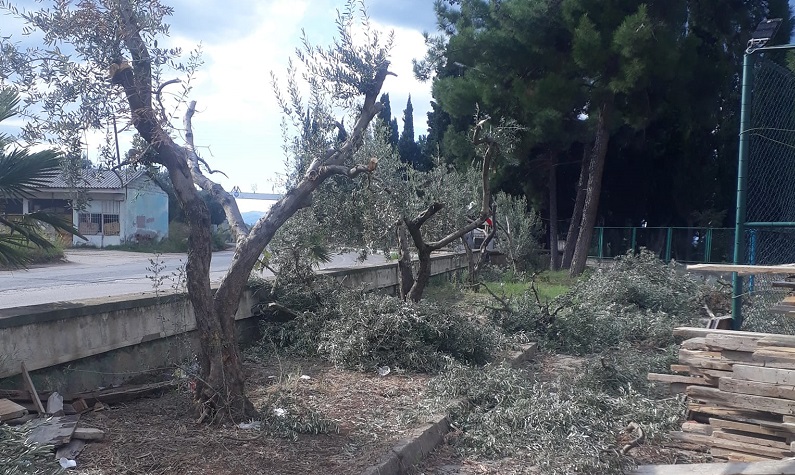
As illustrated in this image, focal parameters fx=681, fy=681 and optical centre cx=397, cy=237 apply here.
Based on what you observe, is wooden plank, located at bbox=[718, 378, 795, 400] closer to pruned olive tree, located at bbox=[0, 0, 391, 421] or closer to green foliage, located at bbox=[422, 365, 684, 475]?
green foliage, located at bbox=[422, 365, 684, 475]

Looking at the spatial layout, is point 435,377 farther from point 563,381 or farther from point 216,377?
point 216,377

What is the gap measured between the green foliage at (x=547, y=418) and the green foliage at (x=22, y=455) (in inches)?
128

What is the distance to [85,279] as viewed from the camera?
19.3 metres

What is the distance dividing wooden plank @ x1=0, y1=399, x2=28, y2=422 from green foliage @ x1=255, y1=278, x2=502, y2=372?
148 inches

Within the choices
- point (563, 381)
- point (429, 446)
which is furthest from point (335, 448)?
point (563, 381)

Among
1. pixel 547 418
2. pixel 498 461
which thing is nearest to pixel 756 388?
pixel 547 418

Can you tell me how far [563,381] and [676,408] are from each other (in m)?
1.26

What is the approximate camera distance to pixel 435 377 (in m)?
7.50

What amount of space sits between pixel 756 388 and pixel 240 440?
388cm

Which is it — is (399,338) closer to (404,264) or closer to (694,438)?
(404,264)

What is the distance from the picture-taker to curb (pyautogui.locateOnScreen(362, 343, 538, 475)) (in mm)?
5041

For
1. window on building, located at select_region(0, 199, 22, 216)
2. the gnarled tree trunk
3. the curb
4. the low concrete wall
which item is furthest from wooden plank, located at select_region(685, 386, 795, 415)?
window on building, located at select_region(0, 199, 22, 216)

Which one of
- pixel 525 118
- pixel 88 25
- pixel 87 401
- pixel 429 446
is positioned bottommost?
pixel 429 446

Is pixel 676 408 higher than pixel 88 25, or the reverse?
pixel 88 25
